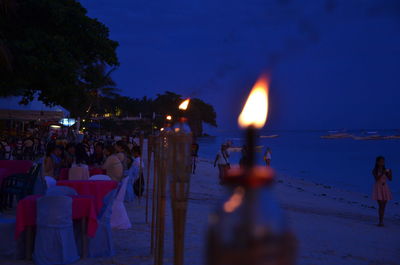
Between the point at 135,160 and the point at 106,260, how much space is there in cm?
518

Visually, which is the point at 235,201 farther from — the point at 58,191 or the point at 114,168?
the point at 114,168

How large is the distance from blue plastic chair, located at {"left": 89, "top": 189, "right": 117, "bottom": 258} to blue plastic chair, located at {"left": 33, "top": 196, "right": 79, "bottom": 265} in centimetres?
40

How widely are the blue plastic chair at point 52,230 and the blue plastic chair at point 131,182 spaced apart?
463 centimetres

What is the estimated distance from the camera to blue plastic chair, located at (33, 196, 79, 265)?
5.25 metres

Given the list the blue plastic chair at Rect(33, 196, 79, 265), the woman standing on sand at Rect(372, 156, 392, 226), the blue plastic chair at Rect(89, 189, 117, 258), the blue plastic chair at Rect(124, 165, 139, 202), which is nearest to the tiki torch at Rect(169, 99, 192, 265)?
the blue plastic chair at Rect(33, 196, 79, 265)

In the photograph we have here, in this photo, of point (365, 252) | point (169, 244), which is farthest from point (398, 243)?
point (169, 244)

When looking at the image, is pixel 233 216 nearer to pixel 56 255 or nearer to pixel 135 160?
pixel 56 255

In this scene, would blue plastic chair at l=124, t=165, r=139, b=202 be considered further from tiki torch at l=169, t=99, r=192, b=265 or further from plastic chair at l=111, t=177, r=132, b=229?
tiki torch at l=169, t=99, r=192, b=265

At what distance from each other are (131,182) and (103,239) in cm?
477

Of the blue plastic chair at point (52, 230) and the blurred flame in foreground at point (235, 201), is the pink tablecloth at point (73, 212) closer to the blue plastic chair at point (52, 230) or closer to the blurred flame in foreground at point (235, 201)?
the blue plastic chair at point (52, 230)

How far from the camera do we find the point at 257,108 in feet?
2.79

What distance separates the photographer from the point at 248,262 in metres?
0.58

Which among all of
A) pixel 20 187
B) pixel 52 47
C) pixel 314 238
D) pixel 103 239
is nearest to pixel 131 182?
pixel 20 187

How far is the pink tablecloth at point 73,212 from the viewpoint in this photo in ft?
17.5
